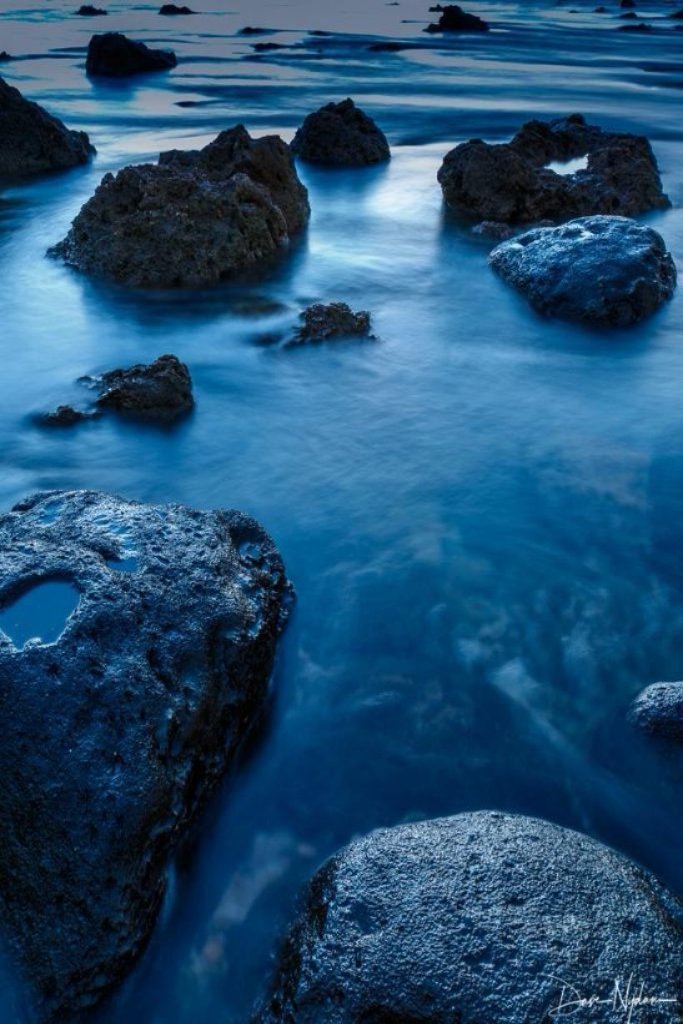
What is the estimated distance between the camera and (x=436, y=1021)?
2039 mm

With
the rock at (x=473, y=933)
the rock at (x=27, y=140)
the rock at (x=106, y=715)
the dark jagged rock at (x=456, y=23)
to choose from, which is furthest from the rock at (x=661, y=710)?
the dark jagged rock at (x=456, y=23)

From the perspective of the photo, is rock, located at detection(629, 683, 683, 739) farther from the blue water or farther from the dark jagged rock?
the dark jagged rock

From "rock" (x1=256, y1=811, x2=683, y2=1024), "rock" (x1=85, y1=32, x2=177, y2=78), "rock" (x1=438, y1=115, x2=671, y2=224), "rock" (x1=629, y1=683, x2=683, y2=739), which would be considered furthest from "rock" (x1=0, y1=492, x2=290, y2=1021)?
"rock" (x1=85, y1=32, x2=177, y2=78)

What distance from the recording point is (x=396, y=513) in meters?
4.49

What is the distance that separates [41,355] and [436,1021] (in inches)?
213

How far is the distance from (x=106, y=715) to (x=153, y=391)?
3.09 m

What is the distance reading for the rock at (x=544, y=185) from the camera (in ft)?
28.6

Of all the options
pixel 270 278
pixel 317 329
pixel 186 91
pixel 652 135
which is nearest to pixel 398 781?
pixel 317 329

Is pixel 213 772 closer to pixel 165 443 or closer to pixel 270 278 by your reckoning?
pixel 165 443

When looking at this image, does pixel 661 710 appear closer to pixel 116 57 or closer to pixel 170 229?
pixel 170 229

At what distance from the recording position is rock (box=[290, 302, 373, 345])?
6.31m

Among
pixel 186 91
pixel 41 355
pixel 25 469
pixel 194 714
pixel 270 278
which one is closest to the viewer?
pixel 194 714

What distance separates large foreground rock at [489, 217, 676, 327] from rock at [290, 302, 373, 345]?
155cm
